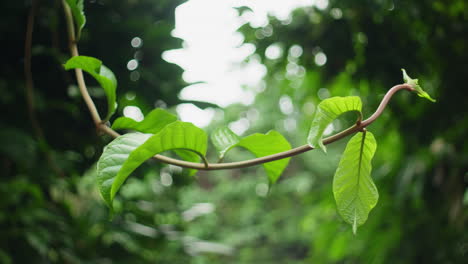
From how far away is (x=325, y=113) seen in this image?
170 millimetres

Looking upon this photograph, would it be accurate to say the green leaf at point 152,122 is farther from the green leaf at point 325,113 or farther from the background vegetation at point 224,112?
the background vegetation at point 224,112

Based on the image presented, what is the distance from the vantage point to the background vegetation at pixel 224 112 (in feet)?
1.90

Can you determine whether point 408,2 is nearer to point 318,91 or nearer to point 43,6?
point 318,91

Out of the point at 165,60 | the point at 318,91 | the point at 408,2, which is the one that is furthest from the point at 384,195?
the point at 165,60

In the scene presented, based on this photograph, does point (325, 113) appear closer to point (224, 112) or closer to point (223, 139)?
point (223, 139)

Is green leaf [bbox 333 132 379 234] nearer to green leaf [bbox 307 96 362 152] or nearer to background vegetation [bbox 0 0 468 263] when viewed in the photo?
green leaf [bbox 307 96 362 152]

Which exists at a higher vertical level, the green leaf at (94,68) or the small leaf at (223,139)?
the green leaf at (94,68)

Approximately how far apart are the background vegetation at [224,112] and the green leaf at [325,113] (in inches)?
16.6

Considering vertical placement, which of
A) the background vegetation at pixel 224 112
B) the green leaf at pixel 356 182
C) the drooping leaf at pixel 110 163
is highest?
the drooping leaf at pixel 110 163

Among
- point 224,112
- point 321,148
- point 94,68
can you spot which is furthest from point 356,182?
point 224,112


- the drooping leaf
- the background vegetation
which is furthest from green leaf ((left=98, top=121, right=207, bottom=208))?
the background vegetation

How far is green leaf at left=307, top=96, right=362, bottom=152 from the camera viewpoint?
0.17m

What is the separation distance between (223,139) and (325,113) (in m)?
0.07

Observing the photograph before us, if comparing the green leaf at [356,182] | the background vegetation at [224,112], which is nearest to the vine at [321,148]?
the green leaf at [356,182]
